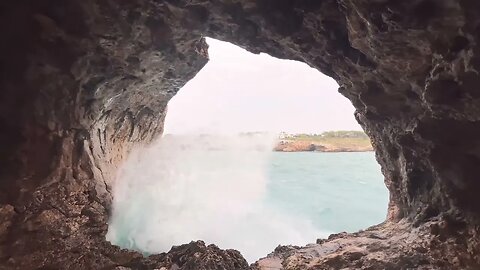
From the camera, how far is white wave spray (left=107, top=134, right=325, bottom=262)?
665 centimetres

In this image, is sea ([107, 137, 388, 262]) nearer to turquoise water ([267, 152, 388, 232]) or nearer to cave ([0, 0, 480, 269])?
turquoise water ([267, 152, 388, 232])

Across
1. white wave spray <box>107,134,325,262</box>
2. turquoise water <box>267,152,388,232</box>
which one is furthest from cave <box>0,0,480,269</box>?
turquoise water <box>267,152,388,232</box>

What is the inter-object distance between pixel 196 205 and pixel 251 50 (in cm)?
629

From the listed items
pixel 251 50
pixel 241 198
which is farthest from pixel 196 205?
pixel 251 50

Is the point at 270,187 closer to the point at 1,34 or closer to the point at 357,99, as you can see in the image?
the point at 357,99

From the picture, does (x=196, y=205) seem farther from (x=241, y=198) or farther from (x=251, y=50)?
(x=251, y=50)

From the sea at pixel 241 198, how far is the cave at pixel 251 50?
95.7 inches

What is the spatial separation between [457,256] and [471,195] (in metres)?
0.38

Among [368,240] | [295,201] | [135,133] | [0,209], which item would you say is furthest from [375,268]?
[295,201]

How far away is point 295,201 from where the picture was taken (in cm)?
1038

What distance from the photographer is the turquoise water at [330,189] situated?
9344 mm

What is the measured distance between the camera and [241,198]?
10.8m

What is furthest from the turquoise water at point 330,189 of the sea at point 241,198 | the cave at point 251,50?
the cave at point 251,50

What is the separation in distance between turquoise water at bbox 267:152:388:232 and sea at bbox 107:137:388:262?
0.09 ft
